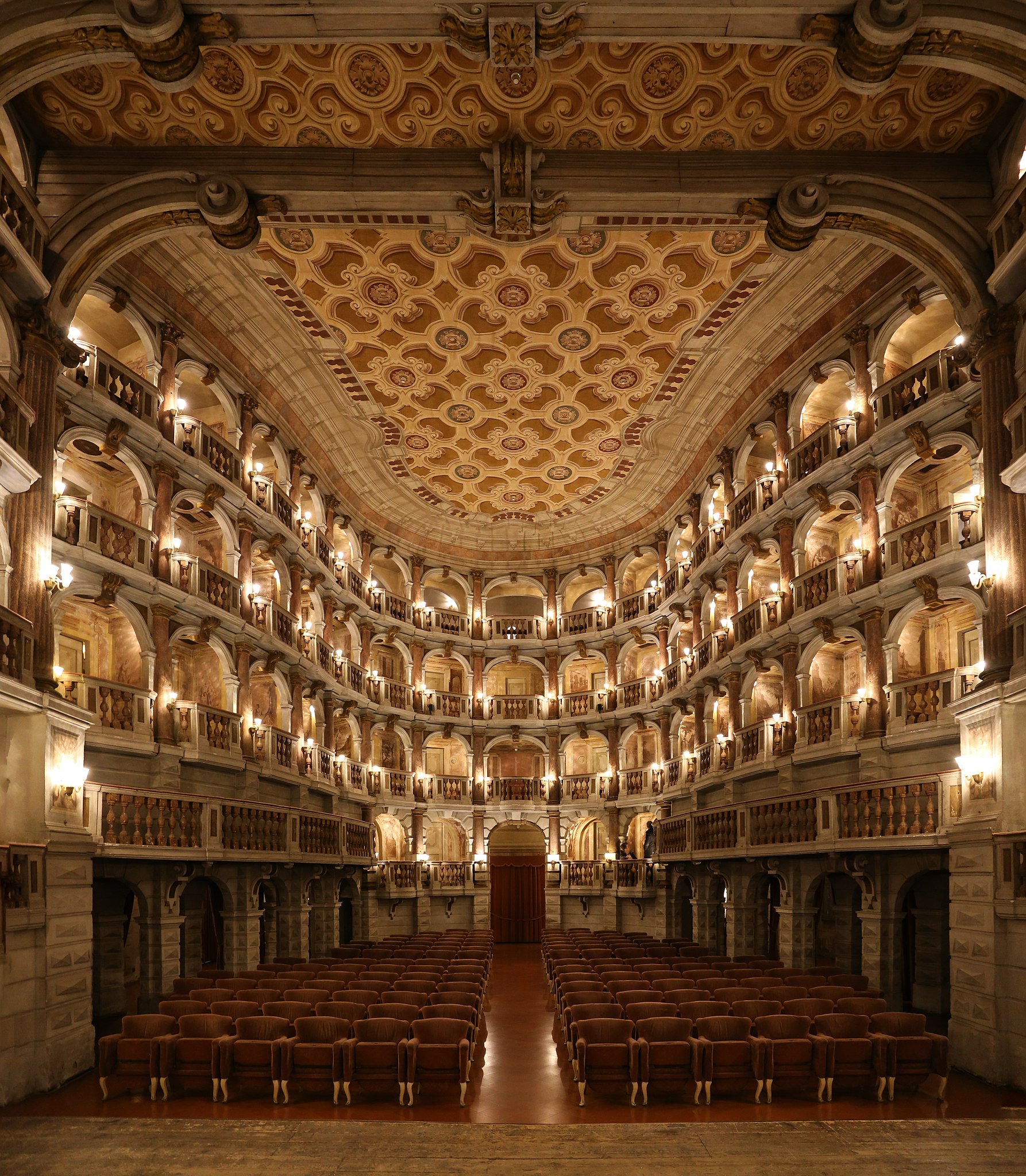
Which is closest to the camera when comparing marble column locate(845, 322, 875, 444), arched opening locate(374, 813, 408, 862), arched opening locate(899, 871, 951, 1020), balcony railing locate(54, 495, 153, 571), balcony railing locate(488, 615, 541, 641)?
balcony railing locate(54, 495, 153, 571)

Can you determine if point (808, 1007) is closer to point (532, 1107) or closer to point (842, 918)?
point (532, 1107)

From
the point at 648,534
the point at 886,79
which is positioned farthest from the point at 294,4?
the point at 648,534

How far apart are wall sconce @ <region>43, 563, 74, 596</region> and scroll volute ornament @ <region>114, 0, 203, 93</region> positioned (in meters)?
6.21

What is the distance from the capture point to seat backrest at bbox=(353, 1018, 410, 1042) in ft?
36.4

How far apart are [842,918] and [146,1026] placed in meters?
14.6

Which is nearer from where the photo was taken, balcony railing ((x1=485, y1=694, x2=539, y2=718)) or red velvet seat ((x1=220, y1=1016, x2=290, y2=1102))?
red velvet seat ((x1=220, y1=1016, x2=290, y2=1102))

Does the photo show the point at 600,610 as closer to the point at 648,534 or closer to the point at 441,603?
→ the point at 648,534

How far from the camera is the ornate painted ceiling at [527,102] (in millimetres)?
13797

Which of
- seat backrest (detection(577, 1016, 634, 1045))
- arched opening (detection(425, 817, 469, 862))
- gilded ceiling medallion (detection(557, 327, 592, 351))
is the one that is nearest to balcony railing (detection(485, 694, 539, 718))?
arched opening (detection(425, 817, 469, 862))

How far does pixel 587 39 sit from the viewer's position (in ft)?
41.1

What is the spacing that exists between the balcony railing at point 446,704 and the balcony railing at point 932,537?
65.4 ft

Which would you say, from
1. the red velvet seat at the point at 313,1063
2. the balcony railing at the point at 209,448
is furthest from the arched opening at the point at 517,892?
the red velvet seat at the point at 313,1063

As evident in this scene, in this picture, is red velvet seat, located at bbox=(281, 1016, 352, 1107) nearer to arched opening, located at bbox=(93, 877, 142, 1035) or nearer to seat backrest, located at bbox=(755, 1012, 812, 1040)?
seat backrest, located at bbox=(755, 1012, 812, 1040)

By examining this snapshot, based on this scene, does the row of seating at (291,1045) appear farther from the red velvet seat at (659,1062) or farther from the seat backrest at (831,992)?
the seat backrest at (831,992)
